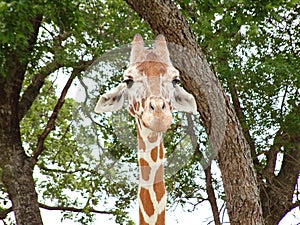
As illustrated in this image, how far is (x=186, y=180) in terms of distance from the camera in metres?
6.22

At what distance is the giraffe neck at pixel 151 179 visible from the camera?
84.7 inches

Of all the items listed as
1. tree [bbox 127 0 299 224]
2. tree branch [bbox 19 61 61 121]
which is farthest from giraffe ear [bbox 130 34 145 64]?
tree branch [bbox 19 61 61 121]

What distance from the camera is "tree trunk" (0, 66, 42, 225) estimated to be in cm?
561

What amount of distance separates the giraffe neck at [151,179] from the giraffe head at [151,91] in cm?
9

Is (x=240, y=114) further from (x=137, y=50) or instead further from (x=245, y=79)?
(x=137, y=50)

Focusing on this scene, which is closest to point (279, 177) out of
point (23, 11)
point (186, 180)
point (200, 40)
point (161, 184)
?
point (186, 180)

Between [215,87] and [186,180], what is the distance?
2.37 m

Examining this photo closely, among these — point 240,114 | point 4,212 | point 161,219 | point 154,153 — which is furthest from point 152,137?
point 4,212

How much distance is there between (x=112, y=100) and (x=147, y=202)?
0.43 meters

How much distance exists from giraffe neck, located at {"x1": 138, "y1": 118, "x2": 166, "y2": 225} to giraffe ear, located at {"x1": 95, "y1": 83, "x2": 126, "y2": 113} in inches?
5.8

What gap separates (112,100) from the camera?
2271 millimetres

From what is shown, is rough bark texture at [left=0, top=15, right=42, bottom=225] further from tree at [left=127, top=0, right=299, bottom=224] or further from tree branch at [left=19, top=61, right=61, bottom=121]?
tree at [left=127, top=0, right=299, bottom=224]

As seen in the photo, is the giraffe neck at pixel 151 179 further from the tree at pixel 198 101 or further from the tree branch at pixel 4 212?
the tree branch at pixel 4 212

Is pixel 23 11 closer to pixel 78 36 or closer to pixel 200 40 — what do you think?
pixel 78 36
